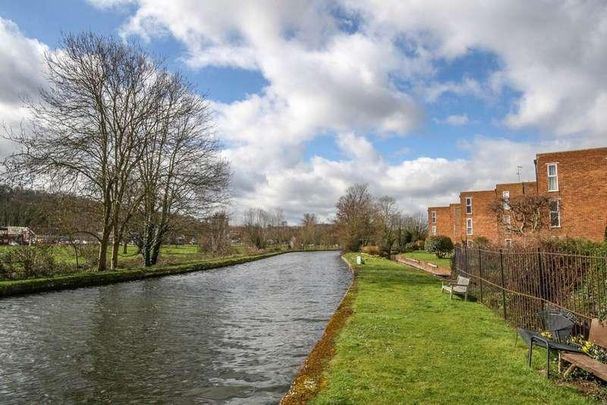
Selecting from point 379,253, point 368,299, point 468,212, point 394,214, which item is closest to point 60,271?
point 368,299

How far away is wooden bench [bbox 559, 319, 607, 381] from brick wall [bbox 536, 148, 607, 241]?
21476 millimetres

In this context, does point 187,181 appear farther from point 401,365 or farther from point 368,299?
point 401,365

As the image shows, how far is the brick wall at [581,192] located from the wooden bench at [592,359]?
→ 21476 mm

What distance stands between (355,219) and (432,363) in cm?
5673

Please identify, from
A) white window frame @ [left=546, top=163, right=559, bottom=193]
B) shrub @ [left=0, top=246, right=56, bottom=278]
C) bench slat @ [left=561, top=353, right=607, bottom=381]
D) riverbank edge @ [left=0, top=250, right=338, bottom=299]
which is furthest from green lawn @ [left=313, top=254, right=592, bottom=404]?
white window frame @ [left=546, top=163, right=559, bottom=193]

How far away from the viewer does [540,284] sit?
996 cm

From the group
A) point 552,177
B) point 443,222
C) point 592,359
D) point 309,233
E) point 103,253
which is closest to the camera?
point 592,359

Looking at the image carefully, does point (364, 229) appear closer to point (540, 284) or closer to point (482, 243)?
point (482, 243)

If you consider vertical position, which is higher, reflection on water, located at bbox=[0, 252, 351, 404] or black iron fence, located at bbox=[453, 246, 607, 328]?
black iron fence, located at bbox=[453, 246, 607, 328]

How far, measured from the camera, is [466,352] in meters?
7.97

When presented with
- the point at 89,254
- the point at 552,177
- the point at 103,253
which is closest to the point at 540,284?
the point at 103,253

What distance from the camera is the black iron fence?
816 centimetres

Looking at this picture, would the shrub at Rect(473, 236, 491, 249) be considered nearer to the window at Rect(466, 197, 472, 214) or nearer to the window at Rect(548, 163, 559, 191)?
the window at Rect(548, 163, 559, 191)

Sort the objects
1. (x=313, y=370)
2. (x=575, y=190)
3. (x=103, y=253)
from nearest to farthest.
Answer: (x=313, y=370) < (x=103, y=253) < (x=575, y=190)
